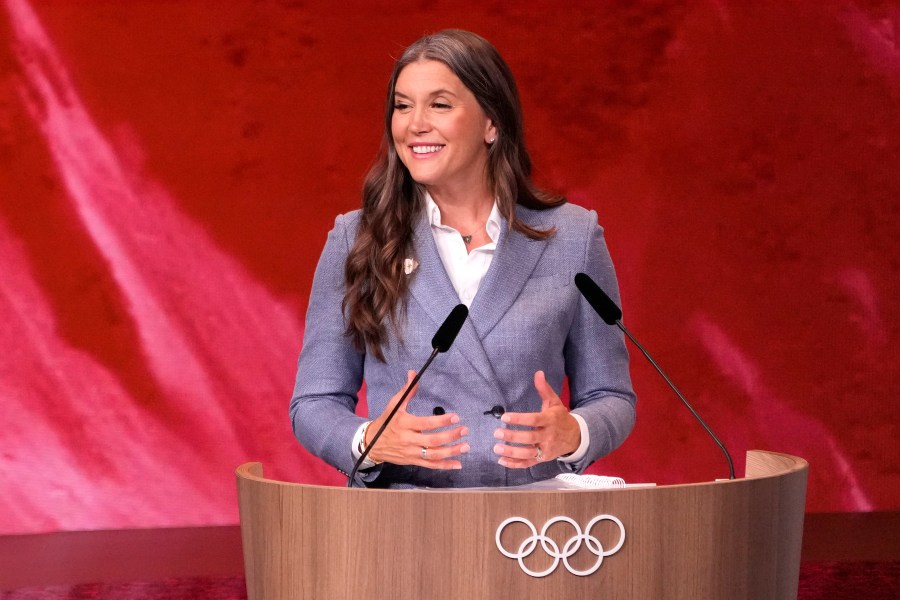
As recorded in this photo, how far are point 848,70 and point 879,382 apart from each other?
1.23m

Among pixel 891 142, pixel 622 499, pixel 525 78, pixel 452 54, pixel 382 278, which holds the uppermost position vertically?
pixel 525 78

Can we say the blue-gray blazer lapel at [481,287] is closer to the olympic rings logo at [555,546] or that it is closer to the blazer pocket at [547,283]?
the blazer pocket at [547,283]

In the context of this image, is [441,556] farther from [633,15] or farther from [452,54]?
[633,15]

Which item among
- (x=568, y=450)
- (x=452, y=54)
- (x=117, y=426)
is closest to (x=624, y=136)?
(x=117, y=426)

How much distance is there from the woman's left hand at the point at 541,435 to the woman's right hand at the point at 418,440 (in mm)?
58

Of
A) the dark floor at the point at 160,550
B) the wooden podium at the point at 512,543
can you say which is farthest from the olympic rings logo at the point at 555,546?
the dark floor at the point at 160,550

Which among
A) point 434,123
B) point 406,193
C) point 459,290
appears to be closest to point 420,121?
point 434,123

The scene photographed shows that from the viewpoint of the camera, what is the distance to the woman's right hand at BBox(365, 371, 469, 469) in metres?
1.54

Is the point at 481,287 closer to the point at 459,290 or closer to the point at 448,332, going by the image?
the point at 459,290

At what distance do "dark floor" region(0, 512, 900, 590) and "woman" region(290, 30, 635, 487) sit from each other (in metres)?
2.03

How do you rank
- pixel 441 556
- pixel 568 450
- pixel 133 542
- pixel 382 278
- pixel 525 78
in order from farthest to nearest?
pixel 525 78
pixel 133 542
pixel 382 278
pixel 568 450
pixel 441 556

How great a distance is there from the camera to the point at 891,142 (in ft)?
15.2

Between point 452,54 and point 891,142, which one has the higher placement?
point 891,142

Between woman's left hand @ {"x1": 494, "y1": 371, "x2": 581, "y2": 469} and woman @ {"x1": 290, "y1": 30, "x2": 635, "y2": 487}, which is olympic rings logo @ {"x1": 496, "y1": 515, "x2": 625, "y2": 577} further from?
woman @ {"x1": 290, "y1": 30, "x2": 635, "y2": 487}
